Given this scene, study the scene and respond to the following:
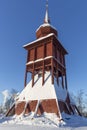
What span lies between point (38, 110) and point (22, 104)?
3.48 metres

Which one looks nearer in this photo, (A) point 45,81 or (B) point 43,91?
(B) point 43,91

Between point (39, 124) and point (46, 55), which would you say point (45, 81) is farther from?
point (39, 124)

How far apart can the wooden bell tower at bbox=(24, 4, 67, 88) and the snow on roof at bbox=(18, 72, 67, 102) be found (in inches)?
37.7

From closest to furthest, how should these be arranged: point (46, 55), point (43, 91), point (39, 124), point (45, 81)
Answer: point (39, 124) → point (43, 91) → point (45, 81) → point (46, 55)

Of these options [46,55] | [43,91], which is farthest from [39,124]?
A: [46,55]

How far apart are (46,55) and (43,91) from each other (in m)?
6.81

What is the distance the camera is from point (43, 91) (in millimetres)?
21469

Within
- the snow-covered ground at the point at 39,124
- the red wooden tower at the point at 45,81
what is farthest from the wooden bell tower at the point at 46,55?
the snow-covered ground at the point at 39,124

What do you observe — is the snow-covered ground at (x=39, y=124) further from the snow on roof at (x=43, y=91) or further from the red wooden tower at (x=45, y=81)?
the snow on roof at (x=43, y=91)

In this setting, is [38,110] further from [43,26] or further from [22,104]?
[43,26]

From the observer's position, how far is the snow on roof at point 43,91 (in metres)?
20.6

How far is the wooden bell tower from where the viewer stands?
24.3 metres

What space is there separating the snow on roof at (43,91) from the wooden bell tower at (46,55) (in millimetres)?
956

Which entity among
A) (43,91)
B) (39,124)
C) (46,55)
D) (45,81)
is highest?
(46,55)
